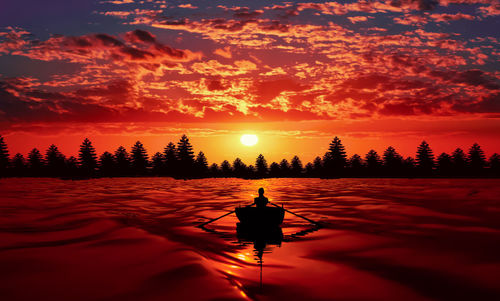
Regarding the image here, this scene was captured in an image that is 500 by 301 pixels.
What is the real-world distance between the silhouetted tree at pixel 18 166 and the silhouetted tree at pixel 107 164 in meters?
27.3

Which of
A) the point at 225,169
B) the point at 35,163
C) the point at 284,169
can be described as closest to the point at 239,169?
the point at 225,169

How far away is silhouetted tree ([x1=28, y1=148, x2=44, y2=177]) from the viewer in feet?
382

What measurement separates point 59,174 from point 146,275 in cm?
12352

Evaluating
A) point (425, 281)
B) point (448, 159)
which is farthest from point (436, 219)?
point (448, 159)

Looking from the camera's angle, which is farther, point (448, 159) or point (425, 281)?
point (448, 159)

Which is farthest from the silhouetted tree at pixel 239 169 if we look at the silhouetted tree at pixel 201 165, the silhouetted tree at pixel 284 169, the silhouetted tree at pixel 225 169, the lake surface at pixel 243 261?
the lake surface at pixel 243 261

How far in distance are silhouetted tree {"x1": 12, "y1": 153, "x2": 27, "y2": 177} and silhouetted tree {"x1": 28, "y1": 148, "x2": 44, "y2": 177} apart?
2.80 metres

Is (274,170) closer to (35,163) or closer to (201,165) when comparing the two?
(201,165)

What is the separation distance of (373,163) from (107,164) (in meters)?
92.8

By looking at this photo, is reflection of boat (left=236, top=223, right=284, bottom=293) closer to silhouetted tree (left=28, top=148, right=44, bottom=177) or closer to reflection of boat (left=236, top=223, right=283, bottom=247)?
reflection of boat (left=236, top=223, right=283, bottom=247)

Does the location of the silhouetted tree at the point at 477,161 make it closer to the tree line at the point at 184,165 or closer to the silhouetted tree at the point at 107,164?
the tree line at the point at 184,165

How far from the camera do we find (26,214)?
2034 cm

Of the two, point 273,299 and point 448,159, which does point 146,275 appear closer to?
point 273,299

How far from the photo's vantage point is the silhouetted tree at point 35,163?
11628 cm
